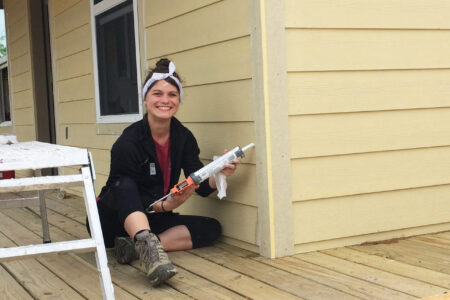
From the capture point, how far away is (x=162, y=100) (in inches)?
115

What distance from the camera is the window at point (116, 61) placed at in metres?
4.18

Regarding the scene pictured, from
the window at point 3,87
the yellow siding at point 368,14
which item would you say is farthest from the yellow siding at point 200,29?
the window at point 3,87

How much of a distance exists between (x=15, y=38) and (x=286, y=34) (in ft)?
17.3

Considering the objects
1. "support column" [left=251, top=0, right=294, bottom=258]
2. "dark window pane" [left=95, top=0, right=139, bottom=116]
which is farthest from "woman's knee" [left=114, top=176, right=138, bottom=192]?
"dark window pane" [left=95, top=0, right=139, bottom=116]

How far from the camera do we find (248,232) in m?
2.96

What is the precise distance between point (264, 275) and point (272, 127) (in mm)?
652

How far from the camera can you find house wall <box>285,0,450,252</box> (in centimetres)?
283

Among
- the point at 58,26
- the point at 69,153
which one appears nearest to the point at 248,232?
the point at 69,153

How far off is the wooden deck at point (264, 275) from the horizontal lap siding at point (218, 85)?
9.0 inches

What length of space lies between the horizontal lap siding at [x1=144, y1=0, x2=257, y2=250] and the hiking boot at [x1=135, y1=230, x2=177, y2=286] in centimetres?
58

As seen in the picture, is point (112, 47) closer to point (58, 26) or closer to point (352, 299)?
point (58, 26)

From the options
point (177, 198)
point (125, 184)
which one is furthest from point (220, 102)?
point (125, 184)

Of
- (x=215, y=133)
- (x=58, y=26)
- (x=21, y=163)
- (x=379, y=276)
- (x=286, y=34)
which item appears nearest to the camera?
(x=21, y=163)

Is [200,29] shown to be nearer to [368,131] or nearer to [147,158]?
[147,158]
